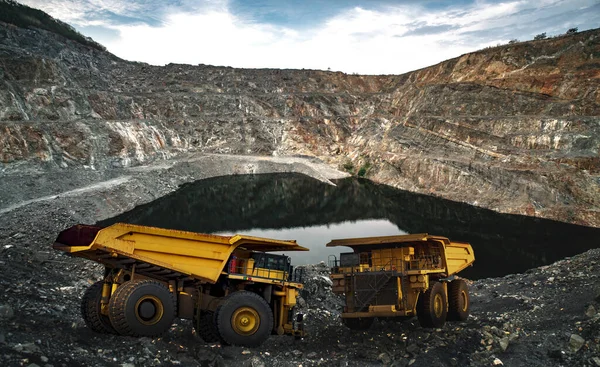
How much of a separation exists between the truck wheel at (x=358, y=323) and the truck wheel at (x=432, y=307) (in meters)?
1.38

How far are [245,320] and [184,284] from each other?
1491 millimetres

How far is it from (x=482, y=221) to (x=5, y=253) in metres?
29.7

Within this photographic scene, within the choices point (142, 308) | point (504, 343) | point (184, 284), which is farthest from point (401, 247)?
point (142, 308)

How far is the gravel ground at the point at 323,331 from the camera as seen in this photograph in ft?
24.7

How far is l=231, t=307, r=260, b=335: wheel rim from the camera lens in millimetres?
8828

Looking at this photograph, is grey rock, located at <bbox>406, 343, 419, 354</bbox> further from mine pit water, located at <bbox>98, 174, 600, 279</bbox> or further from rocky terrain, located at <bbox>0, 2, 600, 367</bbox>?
mine pit water, located at <bbox>98, 174, 600, 279</bbox>

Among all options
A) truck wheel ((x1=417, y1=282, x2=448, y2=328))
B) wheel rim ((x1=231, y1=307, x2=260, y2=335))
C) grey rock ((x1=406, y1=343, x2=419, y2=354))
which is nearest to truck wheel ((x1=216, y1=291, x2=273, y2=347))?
wheel rim ((x1=231, y1=307, x2=260, y2=335))

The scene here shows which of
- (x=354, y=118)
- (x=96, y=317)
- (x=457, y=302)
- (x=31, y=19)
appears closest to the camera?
(x=96, y=317)

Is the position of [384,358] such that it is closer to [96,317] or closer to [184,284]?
[184,284]

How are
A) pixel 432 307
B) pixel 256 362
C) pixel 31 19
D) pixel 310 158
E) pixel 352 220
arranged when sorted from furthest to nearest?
pixel 310 158 → pixel 31 19 → pixel 352 220 → pixel 432 307 → pixel 256 362

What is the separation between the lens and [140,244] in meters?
8.40

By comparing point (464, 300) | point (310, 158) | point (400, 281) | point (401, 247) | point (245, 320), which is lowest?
point (464, 300)

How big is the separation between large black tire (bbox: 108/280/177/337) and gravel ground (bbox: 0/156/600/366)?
263 millimetres

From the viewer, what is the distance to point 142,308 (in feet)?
26.0
